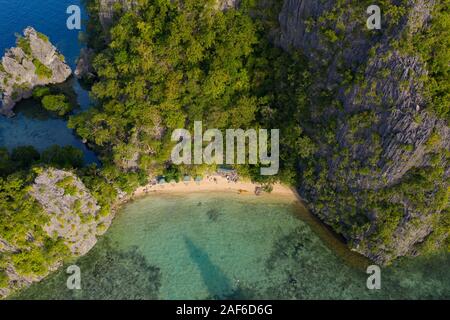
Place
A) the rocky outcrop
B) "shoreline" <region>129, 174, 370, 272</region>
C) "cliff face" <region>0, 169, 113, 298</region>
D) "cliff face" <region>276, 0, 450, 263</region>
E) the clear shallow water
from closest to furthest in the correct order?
"cliff face" <region>276, 0, 450, 263</region>
"cliff face" <region>0, 169, 113, 298</region>
the rocky outcrop
the clear shallow water
"shoreline" <region>129, 174, 370, 272</region>

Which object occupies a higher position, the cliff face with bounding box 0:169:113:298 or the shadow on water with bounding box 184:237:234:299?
the cliff face with bounding box 0:169:113:298

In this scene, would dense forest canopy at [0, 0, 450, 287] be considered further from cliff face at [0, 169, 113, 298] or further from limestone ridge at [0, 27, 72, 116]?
limestone ridge at [0, 27, 72, 116]

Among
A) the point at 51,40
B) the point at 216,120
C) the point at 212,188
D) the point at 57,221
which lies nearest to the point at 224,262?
the point at 212,188

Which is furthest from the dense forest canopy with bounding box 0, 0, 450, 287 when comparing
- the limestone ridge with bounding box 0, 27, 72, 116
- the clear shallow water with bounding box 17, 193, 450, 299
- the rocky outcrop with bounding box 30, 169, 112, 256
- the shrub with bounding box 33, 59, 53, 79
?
the limestone ridge with bounding box 0, 27, 72, 116

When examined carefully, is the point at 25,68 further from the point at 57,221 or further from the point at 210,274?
the point at 210,274

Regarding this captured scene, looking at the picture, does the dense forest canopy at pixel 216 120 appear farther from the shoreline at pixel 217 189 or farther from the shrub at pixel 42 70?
the shrub at pixel 42 70
